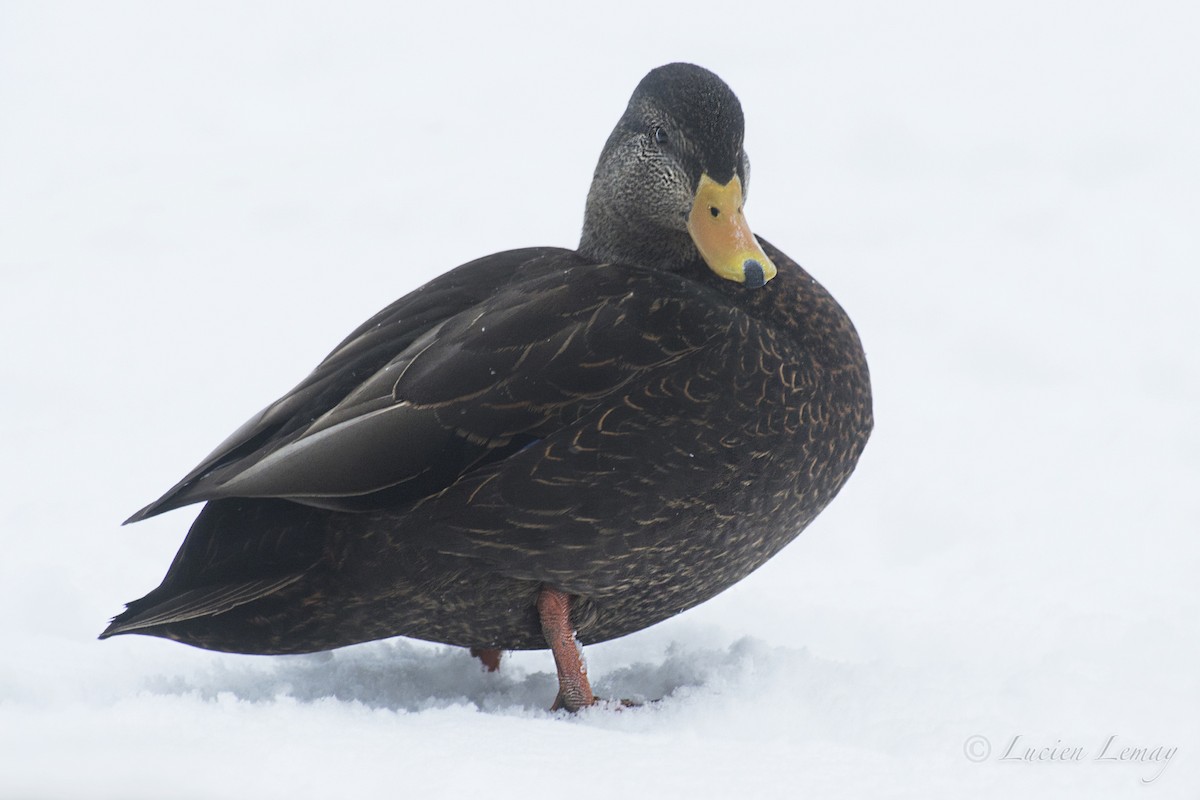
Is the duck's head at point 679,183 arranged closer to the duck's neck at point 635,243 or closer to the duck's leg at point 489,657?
the duck's neck at point 635,243

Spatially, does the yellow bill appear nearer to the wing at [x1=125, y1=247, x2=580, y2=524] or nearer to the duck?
the duck

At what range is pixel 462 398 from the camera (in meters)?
3.00

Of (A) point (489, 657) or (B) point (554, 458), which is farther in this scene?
(A) point (489, 657)

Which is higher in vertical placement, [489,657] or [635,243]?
[635,243]

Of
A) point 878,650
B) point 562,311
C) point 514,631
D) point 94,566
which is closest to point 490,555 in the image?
point 514,631

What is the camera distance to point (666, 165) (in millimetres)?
3346

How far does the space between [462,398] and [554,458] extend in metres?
0.22

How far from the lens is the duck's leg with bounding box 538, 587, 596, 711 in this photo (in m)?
3.15

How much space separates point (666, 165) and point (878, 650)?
130cm
